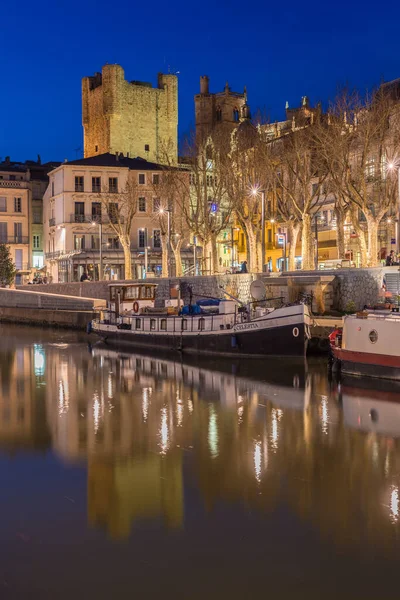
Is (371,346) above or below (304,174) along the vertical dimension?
below

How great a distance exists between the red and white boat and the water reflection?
2.83 ft

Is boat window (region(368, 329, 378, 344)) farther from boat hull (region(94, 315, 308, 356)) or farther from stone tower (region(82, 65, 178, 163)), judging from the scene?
stone tower (region(82, 65, 178, 163))

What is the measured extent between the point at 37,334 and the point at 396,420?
3197 centimetres

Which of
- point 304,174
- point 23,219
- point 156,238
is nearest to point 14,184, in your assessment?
point 23,219

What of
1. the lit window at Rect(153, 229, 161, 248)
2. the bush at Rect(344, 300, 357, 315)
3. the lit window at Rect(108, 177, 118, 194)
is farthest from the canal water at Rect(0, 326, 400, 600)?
the lit window at Rect(108, 177, 118, 194)

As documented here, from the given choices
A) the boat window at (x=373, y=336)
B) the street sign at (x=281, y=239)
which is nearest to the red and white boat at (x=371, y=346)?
the boat window at (x=373, y=336)

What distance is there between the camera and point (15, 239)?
2950 inches

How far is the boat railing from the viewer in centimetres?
3052

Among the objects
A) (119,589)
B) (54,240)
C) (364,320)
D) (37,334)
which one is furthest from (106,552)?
(54,240)

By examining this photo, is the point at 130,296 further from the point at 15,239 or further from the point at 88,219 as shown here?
the point at 15,239

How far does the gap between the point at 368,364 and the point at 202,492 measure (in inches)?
469

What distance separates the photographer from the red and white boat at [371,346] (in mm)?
22234

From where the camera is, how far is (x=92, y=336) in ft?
141

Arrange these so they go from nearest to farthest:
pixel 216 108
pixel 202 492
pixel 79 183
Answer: pixel 202 492 → pixel 79 183 → pixel 216 108
